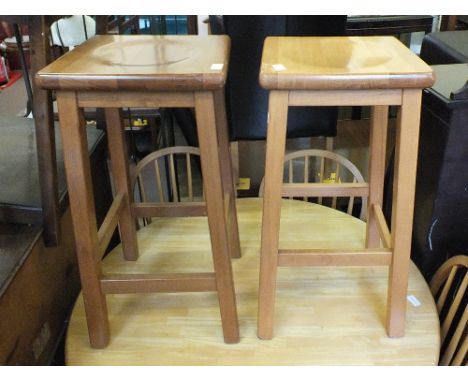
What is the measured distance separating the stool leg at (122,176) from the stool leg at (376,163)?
0.68m

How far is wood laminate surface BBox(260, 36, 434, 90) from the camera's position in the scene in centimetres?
80

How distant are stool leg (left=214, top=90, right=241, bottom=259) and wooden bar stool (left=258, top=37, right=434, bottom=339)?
0.71ft

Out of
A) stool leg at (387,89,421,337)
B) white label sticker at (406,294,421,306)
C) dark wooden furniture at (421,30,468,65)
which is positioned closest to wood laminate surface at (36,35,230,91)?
stool leg at (387,89,421,337)

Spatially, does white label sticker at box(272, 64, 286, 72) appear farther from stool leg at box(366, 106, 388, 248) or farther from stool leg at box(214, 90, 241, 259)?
stool leg at box(366, 106, 388, 248)

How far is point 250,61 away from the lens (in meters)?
1.78

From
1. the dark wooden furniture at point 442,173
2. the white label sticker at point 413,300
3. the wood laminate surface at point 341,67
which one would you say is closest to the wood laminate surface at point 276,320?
the white label sticker at point 413,300

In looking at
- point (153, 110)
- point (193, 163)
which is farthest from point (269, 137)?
Answer: point (193, 163)

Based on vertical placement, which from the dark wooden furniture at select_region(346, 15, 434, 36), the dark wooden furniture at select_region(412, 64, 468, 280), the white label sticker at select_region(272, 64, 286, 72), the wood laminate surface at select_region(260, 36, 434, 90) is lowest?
the dark wooden furniture at select_region(412, 64, 468, 280)

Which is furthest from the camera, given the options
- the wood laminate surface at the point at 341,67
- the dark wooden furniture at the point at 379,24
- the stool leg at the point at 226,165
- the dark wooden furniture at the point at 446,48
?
the dark wooden furniture at the point at 379,24

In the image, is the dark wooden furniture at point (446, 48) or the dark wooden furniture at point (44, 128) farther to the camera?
the dark wooden furniture at point (446, 48)

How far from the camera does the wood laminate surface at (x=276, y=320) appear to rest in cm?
102

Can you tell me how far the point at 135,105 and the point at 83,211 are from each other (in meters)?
0.25

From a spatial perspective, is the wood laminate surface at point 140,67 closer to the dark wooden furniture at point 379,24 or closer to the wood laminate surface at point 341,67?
the wood laminate surface at point 341,67

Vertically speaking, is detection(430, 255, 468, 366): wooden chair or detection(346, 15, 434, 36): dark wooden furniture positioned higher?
detection(346, 15, 434, 36): dark wooden furniture
